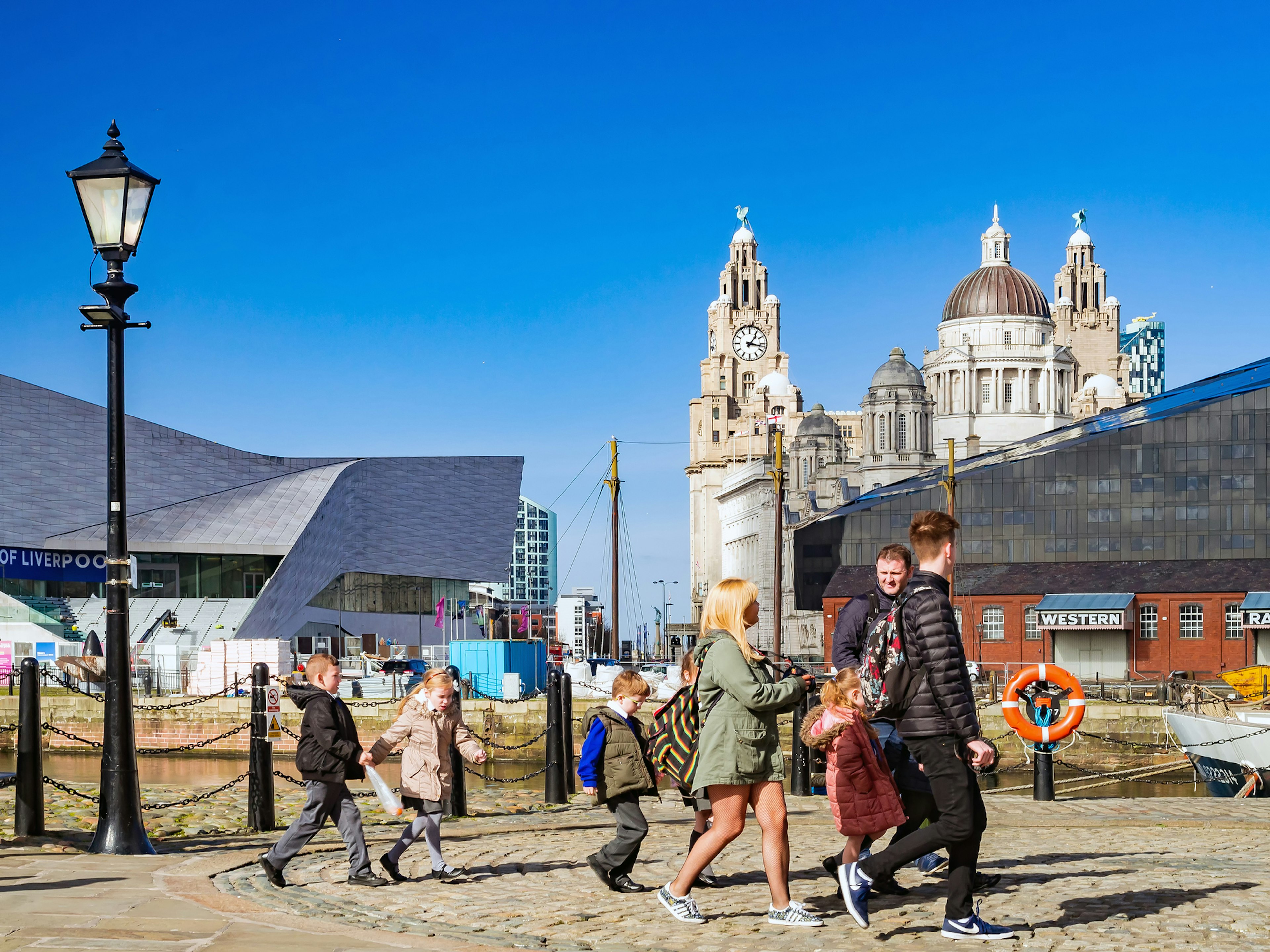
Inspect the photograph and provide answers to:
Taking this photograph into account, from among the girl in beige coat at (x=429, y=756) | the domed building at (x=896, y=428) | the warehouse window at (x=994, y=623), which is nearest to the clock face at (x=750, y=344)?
the domed building at (x=896, y=428)

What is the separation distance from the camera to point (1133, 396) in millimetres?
157250

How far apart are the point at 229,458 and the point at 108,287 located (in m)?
73.9

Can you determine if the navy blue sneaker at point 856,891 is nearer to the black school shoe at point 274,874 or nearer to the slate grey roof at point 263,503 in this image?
the black school shoe at point 274,874

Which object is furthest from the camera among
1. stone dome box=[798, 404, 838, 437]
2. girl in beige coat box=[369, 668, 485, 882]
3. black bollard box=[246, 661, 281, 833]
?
stone dome box=[798, 404, 838, 437]

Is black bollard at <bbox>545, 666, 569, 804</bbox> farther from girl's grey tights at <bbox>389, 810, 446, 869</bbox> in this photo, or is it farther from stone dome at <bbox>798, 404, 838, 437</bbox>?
stone dome at <bbox>798, 404, 838, 437</bbox>

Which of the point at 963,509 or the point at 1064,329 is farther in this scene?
the point at 1064,329

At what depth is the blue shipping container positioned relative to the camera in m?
42.8

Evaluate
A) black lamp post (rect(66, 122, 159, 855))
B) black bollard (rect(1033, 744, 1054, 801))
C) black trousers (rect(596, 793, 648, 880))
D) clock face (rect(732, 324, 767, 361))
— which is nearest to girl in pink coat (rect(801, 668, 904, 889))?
black trousers (rect(596, 793, 648, 880))

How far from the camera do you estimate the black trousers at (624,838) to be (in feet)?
29.7

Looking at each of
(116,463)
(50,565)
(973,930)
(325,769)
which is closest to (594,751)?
(325,769)

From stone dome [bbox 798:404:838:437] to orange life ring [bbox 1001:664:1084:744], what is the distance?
87336 millimetres

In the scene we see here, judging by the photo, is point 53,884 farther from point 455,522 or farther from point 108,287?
point 455,522

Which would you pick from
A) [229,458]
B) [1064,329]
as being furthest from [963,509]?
[1064,329]

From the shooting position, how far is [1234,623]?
57.3 m
